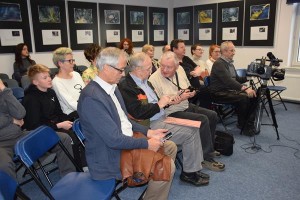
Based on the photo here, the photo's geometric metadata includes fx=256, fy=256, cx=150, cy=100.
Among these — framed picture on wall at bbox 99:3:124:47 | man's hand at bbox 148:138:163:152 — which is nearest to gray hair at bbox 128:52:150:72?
man's hand at bbox 148:138:163:152

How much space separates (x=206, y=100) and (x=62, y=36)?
3341 mm

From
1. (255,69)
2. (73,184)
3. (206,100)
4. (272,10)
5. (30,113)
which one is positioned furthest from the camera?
(272,10)

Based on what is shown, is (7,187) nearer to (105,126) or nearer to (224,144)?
(105,126)

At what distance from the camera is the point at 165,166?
1706 millimetres

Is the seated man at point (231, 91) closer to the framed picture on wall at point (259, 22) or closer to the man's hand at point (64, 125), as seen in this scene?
the framed picture on wall at point (259, 22)

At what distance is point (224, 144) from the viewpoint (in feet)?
10.0

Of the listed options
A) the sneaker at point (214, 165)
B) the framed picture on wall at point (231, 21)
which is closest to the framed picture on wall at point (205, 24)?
the framed picture on wall at point (231, 21)

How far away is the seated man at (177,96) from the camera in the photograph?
270 cm

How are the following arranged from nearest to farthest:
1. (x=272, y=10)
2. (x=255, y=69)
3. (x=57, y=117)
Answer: (x=57, y=117), (x=255, y=69), (x=272, y=10)

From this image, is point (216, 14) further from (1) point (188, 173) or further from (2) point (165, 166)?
(2) point (165, 166)

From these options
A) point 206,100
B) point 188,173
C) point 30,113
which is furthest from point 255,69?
point 30,113

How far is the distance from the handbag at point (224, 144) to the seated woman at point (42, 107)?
1.59 meters

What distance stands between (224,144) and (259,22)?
3.63m

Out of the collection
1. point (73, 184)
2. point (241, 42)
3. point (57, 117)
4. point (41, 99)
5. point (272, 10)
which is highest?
point (272, 10)
